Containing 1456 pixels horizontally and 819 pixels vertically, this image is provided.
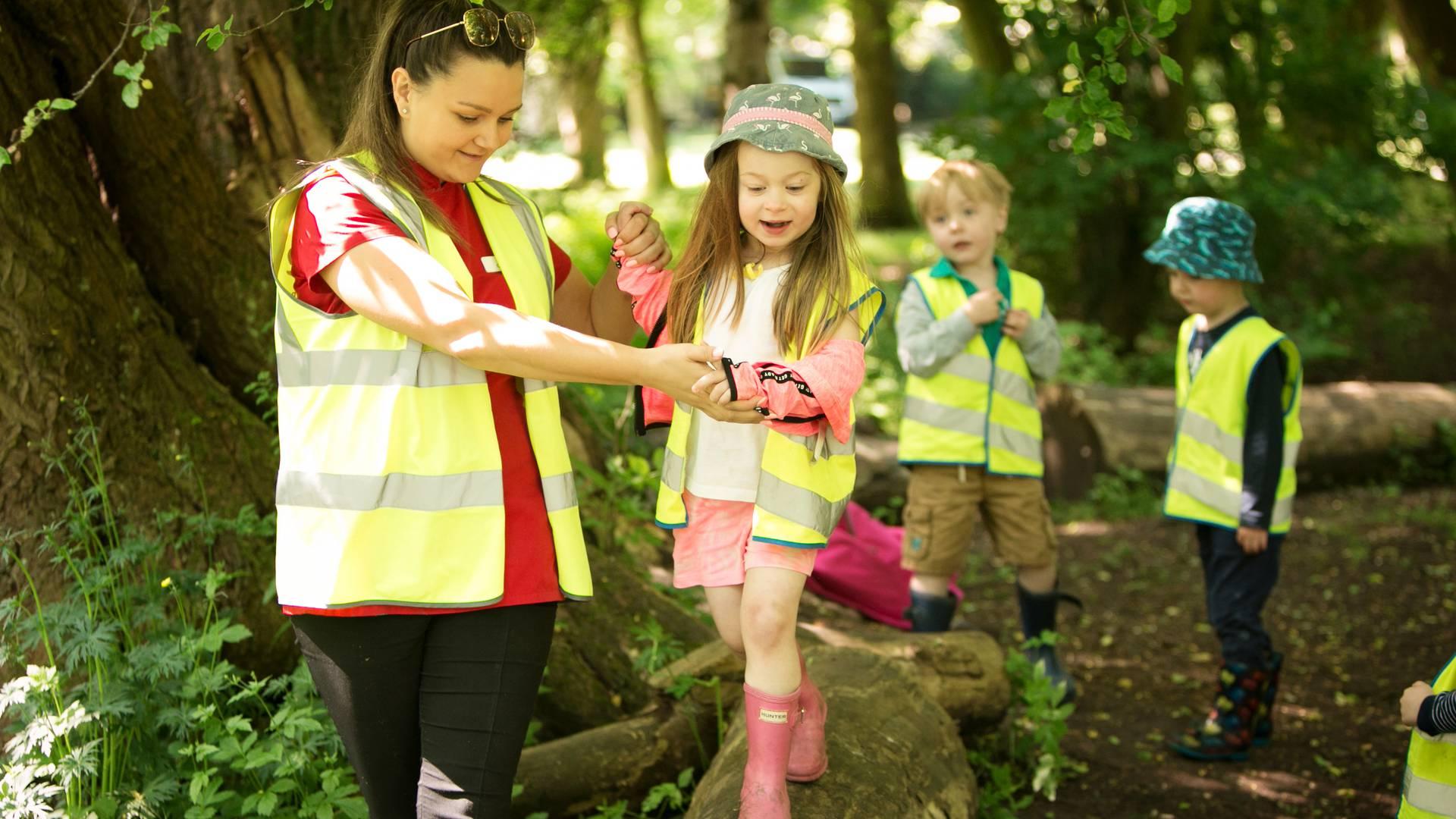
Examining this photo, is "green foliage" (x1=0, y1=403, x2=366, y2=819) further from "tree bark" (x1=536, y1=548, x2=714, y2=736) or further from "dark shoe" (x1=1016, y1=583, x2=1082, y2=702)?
"dark shoe" (x1=1016, y1=583, x2=1082, y2=702)

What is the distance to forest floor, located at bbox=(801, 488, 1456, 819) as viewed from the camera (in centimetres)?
419

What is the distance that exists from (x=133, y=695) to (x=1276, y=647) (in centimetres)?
448

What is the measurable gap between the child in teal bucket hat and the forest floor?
240mm

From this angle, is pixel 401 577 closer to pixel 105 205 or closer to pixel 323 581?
pixel 323 581

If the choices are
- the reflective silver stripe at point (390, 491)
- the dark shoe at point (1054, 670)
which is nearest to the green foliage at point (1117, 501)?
the dark shoe at point (1054, 670)

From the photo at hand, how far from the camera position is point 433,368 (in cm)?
243

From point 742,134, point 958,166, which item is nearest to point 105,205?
point 742,134

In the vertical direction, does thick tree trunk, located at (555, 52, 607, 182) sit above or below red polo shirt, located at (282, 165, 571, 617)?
above

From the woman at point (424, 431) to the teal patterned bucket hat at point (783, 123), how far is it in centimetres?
53

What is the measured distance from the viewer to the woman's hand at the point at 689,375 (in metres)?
2.43

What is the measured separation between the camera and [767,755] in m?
2.79

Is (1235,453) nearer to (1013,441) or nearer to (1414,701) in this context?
(1013,441)

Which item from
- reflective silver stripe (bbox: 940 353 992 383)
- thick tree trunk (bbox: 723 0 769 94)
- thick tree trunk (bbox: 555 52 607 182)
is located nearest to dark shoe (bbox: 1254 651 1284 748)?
reflective silver stripe (bbox: 940 353 992 383)

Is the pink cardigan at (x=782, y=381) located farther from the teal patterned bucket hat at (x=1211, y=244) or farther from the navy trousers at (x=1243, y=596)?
the navy trousers at (x=1243, y=596)
